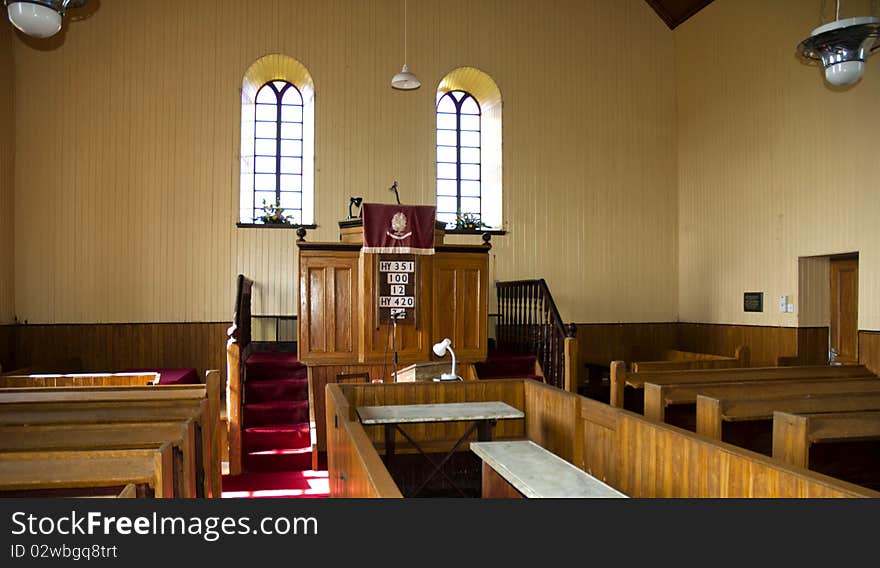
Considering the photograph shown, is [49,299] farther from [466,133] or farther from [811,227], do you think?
[811,227]

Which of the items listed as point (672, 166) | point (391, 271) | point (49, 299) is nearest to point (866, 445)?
point (391, 271)

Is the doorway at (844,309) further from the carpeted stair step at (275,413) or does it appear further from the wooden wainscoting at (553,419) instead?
the carpeted stair step at (275,413)

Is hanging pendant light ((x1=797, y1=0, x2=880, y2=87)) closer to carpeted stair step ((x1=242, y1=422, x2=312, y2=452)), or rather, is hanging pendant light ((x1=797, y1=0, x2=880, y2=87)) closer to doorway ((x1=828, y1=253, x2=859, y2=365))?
doorway ((x1=828, y1=253, x2=859, y2=365))

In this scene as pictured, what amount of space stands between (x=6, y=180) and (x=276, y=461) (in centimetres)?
565

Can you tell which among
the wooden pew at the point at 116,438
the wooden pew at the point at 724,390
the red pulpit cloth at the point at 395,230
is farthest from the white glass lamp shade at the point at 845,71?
the wooden pew at the point at 116,438

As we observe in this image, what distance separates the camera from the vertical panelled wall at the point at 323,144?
30.0ft

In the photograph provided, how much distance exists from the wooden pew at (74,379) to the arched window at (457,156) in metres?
4.95

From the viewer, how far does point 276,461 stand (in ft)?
21.6

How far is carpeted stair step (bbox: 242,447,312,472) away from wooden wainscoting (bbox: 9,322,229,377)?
3093 millimetres

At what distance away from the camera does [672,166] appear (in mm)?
11086

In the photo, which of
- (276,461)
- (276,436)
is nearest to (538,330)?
(276,436)

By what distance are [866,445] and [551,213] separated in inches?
251

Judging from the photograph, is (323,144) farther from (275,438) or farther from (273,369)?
(275,438)

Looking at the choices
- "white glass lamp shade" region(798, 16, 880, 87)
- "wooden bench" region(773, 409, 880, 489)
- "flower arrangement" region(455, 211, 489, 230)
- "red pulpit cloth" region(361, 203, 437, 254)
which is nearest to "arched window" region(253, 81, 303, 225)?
"flower arrangement" region(455, 211, 489, 230)
